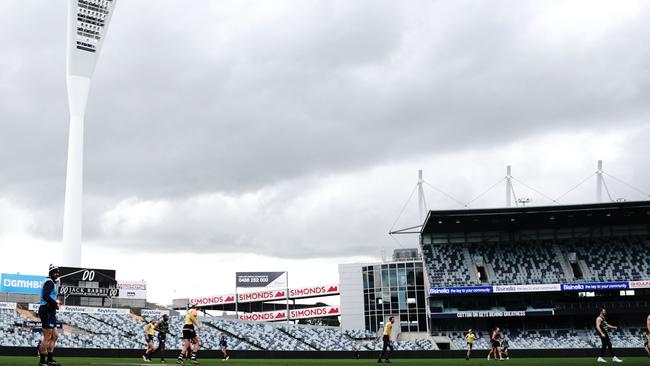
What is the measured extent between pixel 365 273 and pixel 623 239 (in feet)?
92.5

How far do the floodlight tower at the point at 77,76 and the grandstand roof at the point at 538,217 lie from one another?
50422 millimetres

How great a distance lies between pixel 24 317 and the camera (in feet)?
202

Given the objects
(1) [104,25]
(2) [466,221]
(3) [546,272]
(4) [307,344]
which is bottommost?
(4) [307,344]

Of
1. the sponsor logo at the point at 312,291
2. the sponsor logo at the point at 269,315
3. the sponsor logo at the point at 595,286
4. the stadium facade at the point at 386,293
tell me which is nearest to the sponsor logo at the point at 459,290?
the stadium facade at the point at 386,293

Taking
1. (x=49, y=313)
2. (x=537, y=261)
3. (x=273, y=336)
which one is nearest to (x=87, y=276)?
(x=273, y=336)

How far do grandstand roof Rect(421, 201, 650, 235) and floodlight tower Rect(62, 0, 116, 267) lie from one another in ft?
165

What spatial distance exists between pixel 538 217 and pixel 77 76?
63.8 m

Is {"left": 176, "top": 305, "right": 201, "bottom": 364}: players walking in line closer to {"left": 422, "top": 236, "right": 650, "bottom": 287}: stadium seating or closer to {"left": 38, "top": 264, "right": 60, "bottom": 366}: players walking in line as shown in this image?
{"left": 38, "top": 264, "right": 60, "bottom": 366}: players walking in line

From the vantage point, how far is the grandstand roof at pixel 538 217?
226ft

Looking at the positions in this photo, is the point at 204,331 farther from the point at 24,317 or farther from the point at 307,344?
the point at 24,317

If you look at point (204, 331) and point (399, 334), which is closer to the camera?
point (204, 331)

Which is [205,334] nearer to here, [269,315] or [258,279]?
[258,279]

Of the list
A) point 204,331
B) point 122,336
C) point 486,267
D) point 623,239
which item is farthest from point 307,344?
point 623,239

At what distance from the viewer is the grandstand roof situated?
68938 millimetres
